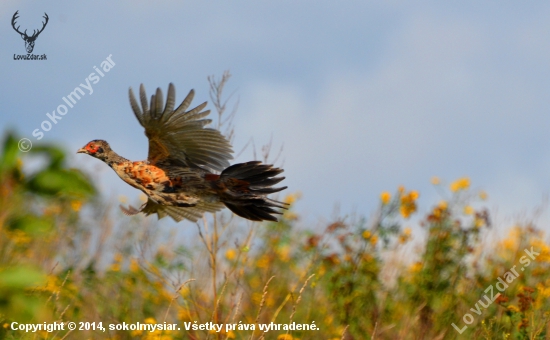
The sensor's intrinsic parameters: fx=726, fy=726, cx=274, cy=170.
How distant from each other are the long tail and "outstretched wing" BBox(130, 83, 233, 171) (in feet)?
0.83

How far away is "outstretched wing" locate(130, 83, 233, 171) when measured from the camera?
4.59m

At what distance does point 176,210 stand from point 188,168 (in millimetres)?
470

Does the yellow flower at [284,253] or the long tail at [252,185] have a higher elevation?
the yellow flower at [284,253]

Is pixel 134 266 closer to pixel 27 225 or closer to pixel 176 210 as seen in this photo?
pixel 176 210

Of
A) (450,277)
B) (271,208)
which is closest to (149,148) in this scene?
(271,208)

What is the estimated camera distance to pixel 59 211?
275 inches

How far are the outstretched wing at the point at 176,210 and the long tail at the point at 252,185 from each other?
17 centimetres

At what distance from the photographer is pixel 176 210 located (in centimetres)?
512

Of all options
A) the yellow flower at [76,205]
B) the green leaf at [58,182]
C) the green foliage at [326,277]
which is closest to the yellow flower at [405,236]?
the green foliage at [326,277]

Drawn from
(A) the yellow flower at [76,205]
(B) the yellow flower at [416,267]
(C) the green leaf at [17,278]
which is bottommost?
(C) the green leaf at [17,278]

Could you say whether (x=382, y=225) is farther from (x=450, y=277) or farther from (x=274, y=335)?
(x=274, y=335)

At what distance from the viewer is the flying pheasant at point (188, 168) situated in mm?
4574

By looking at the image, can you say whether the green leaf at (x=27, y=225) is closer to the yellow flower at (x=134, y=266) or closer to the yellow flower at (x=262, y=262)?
the yellow flower at (x=134, y=266)

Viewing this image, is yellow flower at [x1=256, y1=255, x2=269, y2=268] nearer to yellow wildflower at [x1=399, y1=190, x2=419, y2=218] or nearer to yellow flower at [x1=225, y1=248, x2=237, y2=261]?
yellow flower at [x1=225, y1=248, x2=237, y2=261]
